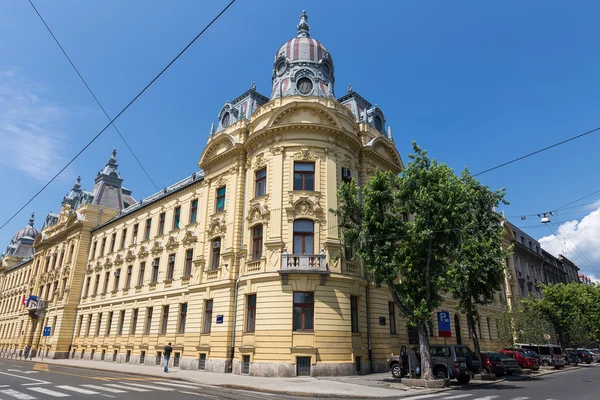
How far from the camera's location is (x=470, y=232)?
75.1 ft

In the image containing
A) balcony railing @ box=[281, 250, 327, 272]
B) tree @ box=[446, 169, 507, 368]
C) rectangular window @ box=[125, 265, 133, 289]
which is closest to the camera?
tree @ box=[446, 169, 507, 368]

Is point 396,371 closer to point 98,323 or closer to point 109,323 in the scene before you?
point 109,323

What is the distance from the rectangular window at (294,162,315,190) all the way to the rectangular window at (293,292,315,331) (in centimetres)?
700

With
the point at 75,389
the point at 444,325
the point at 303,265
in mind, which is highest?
the point at 303,265

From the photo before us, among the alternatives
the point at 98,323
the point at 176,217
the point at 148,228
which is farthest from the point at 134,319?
the point at 176,217

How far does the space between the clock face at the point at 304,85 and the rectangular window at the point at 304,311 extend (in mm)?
14586

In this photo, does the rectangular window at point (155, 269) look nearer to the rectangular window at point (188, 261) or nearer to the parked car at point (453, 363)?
the rectangular window at point (188, 261)

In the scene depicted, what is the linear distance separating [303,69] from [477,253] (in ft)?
56.9

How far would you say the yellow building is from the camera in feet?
74.6

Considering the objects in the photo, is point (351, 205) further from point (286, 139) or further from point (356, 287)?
point (286, 139)

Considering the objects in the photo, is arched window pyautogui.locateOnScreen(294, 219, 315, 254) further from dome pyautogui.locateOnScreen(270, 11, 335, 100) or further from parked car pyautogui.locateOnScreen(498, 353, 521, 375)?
parked car pyautogui.locateOnScreen(498, 353, 521, 375)

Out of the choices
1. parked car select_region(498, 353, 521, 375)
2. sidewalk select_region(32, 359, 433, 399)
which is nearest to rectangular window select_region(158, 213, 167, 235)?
sidewalk select_region(32, 359, 433, 399)

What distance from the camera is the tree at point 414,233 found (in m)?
→ 19.4

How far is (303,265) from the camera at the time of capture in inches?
899
